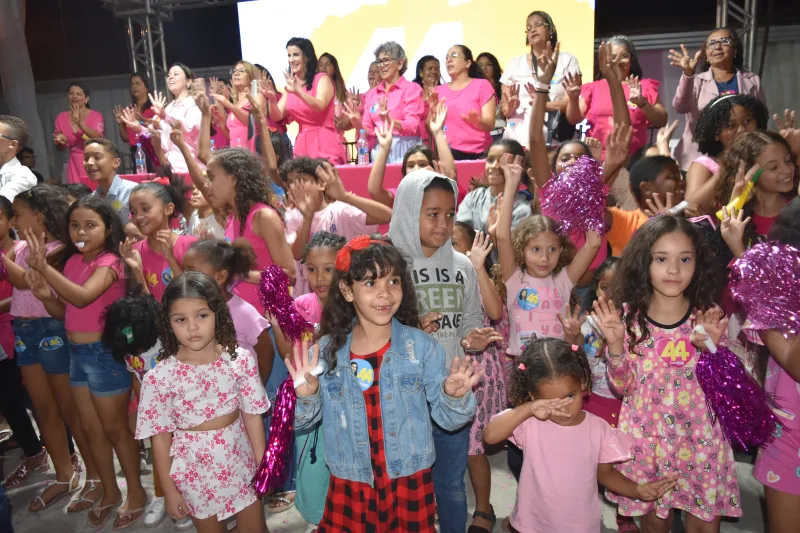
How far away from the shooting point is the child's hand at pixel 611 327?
85.3 inches

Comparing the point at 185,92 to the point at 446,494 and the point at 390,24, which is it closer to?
the point at 390,24

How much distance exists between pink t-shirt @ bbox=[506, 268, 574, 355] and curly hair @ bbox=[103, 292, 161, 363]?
5.19 feet

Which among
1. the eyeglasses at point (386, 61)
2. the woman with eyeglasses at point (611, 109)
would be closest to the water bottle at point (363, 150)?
the eyeglasses at point (386, 61)

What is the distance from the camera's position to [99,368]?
2875mm

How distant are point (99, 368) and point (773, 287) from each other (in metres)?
2.75

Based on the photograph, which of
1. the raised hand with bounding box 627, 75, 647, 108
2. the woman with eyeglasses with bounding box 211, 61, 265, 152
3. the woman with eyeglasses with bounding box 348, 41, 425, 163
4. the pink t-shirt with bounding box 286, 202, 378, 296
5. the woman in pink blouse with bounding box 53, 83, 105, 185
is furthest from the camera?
the woman in pink blouse with bounding box 53, 83, 105, 185

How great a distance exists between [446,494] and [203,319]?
113 centimetres

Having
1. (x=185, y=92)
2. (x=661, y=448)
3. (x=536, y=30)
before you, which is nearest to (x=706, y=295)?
(x=661, y=448)

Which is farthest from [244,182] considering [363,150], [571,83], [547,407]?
[363,150]

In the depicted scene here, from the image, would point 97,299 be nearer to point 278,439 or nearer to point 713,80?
point 278,439

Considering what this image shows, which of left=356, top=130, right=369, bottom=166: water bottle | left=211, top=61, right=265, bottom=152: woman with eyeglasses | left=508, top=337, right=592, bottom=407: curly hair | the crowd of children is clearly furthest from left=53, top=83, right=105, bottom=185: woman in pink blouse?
left=508, top=337, right=592, bottom=407: curly hair

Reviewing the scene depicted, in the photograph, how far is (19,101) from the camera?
26.0ft

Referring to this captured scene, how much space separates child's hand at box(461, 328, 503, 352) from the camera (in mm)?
2226

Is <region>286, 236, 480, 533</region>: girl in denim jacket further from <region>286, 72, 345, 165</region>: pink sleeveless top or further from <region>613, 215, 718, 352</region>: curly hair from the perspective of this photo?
<region>286, 72, 345, 165</region>: pink sleeveless top
